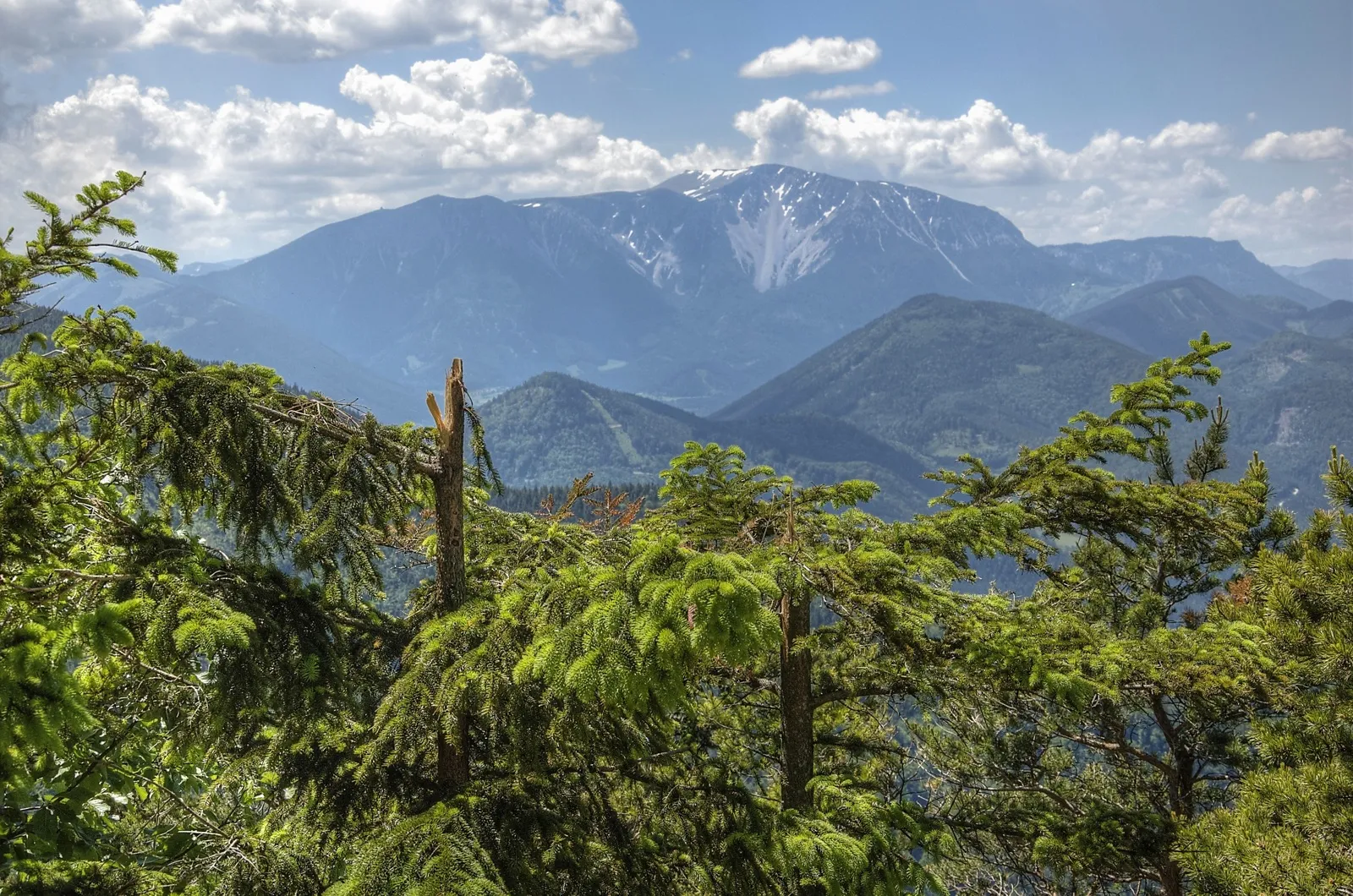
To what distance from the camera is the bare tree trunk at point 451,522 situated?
579 centimetres

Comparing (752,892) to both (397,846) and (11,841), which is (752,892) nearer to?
(397,846)

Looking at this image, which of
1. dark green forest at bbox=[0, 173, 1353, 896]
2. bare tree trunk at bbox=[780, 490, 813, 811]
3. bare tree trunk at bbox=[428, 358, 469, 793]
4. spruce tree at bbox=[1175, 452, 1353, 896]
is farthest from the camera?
bare tree trunk at bbox=[780, 490, 813, 811]

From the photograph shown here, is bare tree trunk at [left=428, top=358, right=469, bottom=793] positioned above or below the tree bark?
above

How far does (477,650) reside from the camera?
5.02m

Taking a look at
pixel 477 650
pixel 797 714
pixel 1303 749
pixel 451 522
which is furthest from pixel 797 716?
pixel 1303 749

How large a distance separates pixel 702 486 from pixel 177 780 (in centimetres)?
518

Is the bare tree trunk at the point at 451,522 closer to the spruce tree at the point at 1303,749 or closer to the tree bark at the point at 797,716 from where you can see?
the tree bark at the point at 797,716

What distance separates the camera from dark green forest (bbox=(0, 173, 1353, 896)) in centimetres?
441

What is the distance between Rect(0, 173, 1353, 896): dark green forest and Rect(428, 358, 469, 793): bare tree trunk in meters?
0.02

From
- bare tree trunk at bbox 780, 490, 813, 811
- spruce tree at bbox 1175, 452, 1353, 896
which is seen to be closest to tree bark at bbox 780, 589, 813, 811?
bare tree trunk at bbox 780, 490, 813, 811

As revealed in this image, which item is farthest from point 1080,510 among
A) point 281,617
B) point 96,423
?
point 96,423

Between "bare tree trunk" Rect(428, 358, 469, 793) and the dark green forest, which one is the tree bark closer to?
the dark green forest

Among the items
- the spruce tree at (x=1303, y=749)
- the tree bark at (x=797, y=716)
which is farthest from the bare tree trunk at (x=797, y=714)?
the spruce tree at (x=1303, y=749)

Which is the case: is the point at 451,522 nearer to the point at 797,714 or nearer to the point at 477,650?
the point at 477,650
